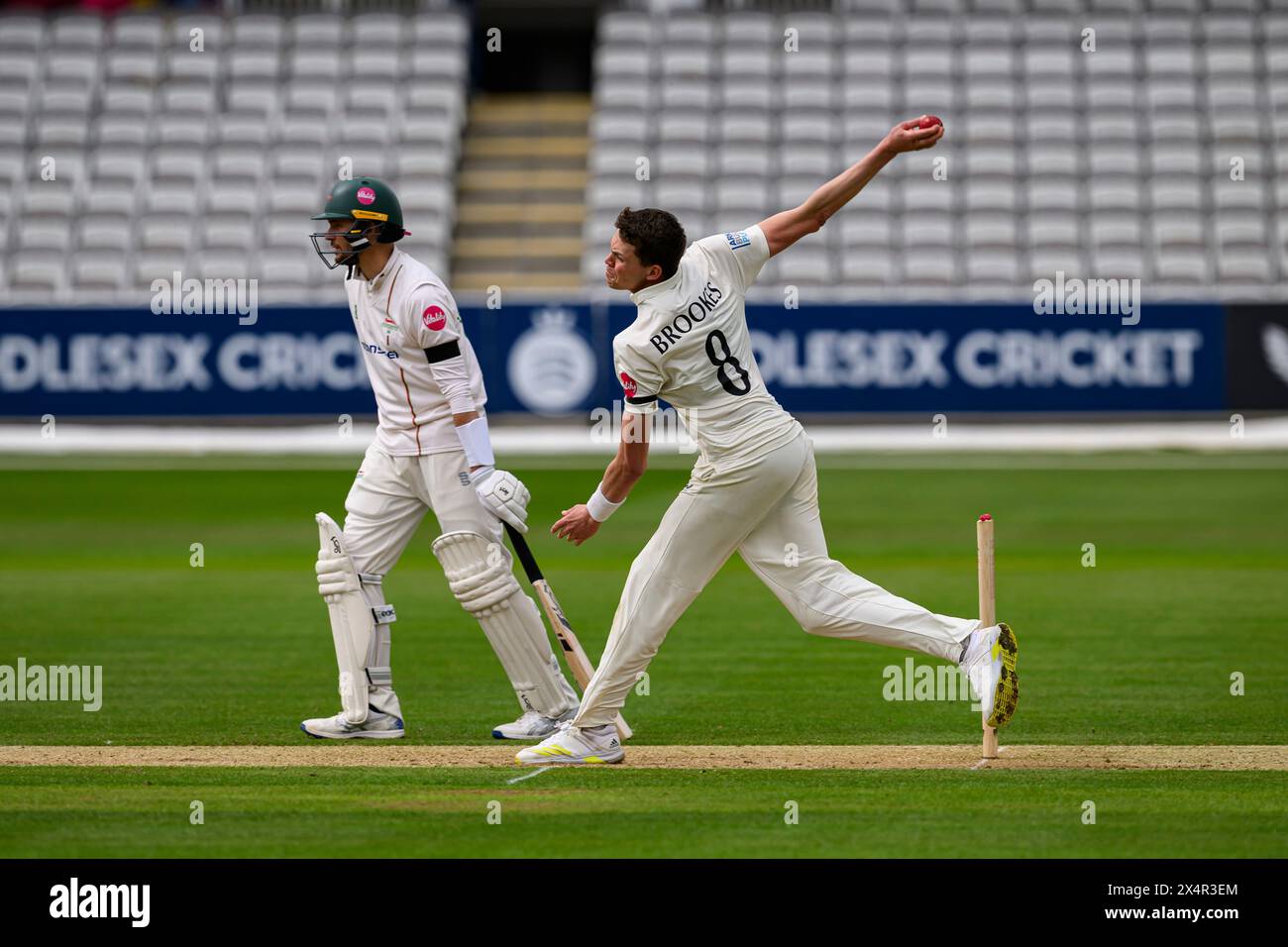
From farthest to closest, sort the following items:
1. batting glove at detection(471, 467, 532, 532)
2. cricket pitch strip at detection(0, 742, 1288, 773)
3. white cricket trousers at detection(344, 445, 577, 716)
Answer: white cricket trousers at detection(344, 445, 577, 716)
batting glove at detection(471, 467, 532, 532)
cricket pitch strip at detection(0, 742, 1288, 773)

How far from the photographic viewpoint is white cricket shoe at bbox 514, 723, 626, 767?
805 centimetres

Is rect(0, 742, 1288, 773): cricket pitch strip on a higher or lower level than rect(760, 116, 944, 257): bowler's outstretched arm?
lower

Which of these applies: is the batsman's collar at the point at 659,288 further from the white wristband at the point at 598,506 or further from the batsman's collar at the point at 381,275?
the batsman's collar at the point at 381,275

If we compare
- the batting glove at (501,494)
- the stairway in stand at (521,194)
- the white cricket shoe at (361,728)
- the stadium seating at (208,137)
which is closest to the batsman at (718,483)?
the batting glove at (501,494)

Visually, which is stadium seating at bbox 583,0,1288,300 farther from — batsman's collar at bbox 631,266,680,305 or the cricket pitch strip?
batsman's collar at bbox 631,266,680,305

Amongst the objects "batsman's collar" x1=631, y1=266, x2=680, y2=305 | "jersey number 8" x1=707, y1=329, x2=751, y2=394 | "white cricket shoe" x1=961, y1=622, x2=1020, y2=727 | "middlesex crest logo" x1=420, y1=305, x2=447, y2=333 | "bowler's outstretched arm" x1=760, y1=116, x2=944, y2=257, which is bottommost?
"white cricket shoe" x1=961, y1=622, x2=1020, y2=727

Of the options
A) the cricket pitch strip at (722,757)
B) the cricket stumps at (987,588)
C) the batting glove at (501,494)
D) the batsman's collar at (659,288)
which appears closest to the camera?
the batsman's collar at (659,288)

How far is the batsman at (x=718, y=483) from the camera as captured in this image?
7.68 meters

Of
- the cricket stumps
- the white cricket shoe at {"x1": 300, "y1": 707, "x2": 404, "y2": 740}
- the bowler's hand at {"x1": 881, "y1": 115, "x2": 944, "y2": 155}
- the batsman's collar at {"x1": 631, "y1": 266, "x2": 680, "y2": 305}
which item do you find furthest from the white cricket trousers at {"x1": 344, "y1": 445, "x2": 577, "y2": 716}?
the bowler's hand at {"x1": 881, "y1": 115, "x2": 944, "y2": 155}

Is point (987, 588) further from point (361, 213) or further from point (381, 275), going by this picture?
point (361, 213)

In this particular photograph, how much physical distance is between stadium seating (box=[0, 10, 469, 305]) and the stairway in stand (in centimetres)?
66

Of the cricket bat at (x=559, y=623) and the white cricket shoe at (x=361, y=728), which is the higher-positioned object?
the cricket bat at (x=559, y=623)

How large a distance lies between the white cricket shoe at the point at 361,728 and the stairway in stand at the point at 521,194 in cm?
2224

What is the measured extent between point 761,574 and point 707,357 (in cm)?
103
